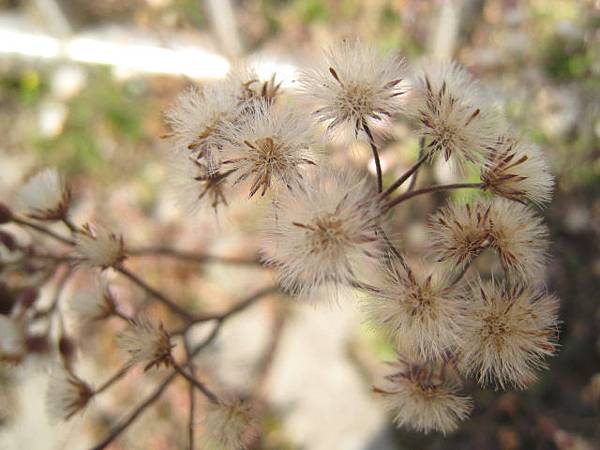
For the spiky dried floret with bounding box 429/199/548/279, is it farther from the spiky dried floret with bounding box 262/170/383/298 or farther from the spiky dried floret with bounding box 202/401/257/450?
the spiky dried floret with bounding box 202/401/257/450

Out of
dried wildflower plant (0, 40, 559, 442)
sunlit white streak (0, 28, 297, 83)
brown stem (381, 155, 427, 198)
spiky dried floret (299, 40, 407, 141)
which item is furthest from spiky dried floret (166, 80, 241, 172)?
sunlit white streak (0, 28, 297, 83)

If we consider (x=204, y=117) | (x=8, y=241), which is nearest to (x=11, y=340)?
(x=8, y=241)

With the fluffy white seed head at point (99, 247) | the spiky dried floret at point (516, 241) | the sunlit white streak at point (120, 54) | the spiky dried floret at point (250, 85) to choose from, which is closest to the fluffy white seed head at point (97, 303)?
the fluffy white seed head at point (99, 247)

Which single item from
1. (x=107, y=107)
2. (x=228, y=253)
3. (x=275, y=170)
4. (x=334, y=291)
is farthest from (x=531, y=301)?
(x=107, y=107)

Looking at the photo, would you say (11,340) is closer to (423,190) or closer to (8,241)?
(8,241)

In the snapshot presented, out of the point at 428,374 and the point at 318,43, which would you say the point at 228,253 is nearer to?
the point at 318,43

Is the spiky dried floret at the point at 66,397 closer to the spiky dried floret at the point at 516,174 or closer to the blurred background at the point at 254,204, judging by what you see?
the blurred background at the point at 254,204
